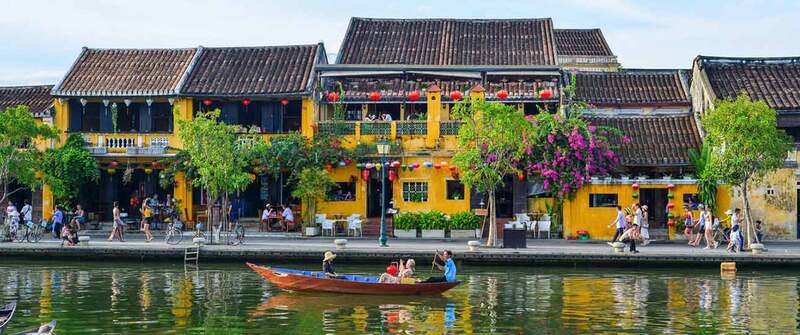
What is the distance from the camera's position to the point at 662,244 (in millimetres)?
39625

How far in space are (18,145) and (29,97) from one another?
24.8ft

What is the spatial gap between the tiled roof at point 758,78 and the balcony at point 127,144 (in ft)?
68.5

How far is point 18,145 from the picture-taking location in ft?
135

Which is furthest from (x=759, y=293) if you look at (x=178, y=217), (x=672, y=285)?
(x=178, y=217)

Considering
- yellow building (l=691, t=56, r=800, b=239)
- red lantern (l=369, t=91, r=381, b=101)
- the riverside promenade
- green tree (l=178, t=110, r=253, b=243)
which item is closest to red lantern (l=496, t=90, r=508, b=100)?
red lantern (l=369, t=91, r=381, b=101)

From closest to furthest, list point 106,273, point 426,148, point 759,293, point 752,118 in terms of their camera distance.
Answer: point 759,293
point 106,273
point 752,118
point 426,148

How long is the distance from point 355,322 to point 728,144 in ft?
56.3

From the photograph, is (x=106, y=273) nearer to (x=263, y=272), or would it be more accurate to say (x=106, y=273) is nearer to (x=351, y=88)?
(x=263, y=272)

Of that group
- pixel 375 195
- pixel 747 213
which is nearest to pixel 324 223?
pixel 375 195

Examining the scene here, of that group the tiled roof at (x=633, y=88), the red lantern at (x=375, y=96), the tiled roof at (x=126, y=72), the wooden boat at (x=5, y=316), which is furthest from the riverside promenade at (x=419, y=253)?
the wooden boat at (x=5, y=316)

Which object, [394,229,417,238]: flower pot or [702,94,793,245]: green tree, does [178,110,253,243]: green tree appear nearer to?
[394,229,417,238]: flower pot

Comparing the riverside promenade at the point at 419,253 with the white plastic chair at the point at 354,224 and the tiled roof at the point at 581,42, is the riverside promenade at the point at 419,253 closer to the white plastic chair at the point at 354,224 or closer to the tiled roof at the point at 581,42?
the white plastic chair at the point at 354,224

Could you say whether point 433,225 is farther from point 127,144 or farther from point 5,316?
point 5,316

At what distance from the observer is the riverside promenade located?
3512 centimetres
